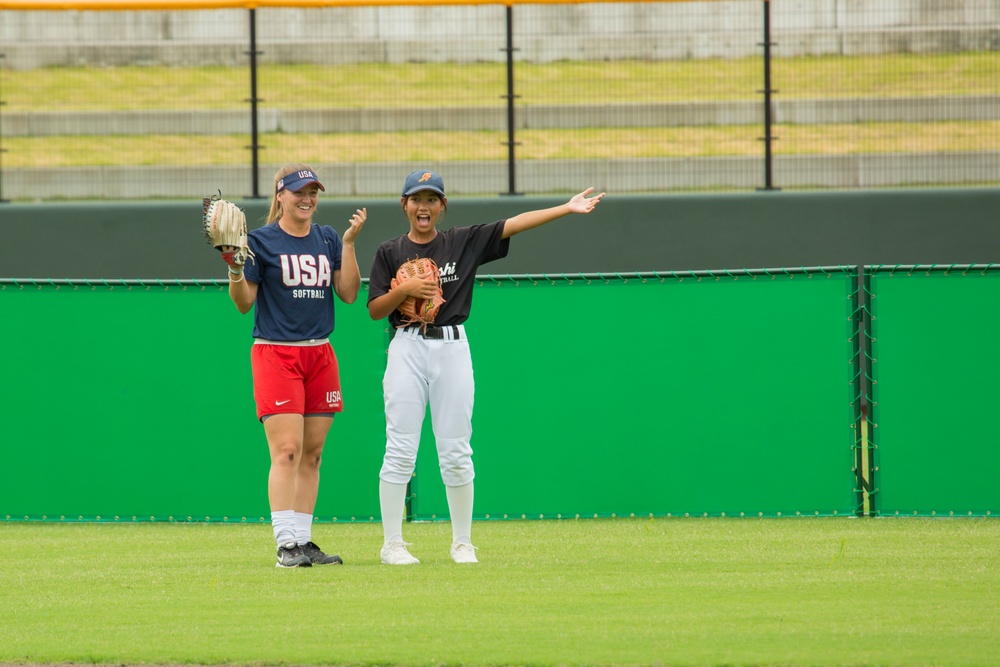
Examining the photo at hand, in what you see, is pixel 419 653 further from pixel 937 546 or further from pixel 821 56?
pixel 821 56

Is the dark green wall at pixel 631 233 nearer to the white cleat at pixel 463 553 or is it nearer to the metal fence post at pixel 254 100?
the metal fence post at pixel 254 100

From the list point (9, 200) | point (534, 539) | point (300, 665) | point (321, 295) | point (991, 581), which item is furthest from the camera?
point (9, 200)

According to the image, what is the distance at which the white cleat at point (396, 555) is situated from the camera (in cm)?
629

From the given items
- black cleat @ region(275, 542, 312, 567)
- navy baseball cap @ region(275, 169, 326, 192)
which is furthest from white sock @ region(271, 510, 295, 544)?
navy baseball cap @ region(275, 169, 326, 192)

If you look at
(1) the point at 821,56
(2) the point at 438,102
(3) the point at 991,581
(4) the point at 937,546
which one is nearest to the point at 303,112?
(2) the point at 438,102

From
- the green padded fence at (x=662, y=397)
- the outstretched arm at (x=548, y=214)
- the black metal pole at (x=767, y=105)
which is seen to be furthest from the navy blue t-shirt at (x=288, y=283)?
the black metal pole at (x=767, y=105)

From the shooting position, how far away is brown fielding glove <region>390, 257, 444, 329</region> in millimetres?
6168

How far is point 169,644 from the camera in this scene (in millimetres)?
4555

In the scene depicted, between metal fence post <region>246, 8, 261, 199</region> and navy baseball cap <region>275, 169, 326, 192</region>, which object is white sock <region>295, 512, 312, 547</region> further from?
metal fence post <region>246, 8, 261, 199</region>

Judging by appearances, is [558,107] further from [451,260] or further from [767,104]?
[451,260]

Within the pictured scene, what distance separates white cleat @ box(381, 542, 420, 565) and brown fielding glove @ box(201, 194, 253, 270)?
1.48 meters

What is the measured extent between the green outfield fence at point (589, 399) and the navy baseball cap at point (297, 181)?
2.14m

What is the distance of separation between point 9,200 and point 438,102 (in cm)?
382

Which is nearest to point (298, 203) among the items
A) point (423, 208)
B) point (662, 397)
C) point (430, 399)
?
point (423, 208)
